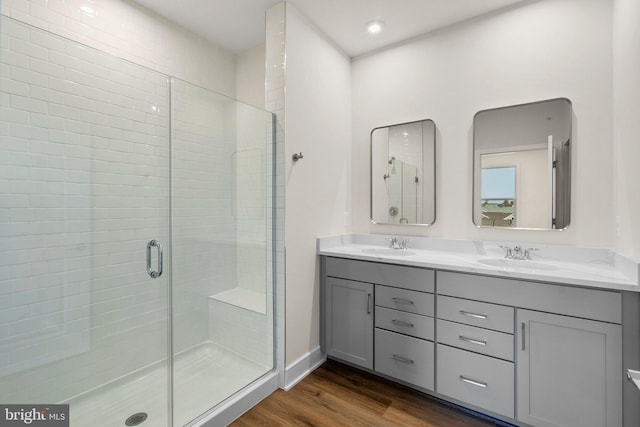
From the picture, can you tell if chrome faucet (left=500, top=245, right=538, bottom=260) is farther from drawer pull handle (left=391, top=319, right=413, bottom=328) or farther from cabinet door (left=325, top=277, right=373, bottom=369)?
cabinet door (left=325, top=277, right=373, bottom=369)

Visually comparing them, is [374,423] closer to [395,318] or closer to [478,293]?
[395,318]

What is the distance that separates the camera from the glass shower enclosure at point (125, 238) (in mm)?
1416

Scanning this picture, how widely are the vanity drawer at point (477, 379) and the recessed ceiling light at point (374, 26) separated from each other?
2373 mm

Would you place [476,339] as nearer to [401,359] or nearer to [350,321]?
[401,359]

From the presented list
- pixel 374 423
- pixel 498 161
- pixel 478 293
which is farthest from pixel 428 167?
pixel 374 423

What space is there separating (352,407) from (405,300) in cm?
75

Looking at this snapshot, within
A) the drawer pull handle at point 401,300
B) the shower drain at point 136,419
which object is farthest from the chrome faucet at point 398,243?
the shower drain at point 136,419

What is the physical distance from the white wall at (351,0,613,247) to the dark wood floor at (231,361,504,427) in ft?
3.95

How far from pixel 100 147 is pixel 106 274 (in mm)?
750

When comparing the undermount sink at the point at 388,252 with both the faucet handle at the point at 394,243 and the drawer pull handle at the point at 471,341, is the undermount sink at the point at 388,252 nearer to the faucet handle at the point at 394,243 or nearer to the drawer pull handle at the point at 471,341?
the faucet handle at the point at 394,243

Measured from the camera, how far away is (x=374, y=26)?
2326mm

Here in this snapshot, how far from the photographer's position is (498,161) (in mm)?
2156

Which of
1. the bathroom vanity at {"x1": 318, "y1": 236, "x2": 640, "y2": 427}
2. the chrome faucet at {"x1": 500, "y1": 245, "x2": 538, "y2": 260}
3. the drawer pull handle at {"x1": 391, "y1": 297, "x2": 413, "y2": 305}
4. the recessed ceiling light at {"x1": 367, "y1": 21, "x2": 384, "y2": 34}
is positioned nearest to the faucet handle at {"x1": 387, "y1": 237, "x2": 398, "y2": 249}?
the bathroom vanity at {"x1": 318, "y1": 236, "x2": 640, "y2": 427}

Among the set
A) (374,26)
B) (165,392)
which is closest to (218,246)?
(165,392)
